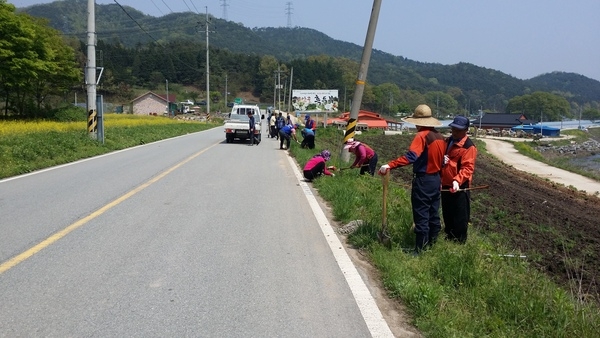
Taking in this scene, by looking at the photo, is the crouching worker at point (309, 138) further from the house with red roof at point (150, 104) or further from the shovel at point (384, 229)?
the house with red roof at point (150, 104)

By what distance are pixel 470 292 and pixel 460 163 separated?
6.28 feet

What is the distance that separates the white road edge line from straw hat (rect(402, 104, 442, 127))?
1.86m

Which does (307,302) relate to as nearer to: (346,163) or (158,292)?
(158,292)

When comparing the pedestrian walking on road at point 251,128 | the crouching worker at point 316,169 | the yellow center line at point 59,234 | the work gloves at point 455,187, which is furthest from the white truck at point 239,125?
the work gloves at point 455,187

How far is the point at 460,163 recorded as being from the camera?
6230mm

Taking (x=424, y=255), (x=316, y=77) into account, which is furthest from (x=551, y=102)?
(x=424, y=255)

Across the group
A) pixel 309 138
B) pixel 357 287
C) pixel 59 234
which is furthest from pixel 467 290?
pixel 309 138

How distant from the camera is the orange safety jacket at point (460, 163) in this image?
610 centimetres

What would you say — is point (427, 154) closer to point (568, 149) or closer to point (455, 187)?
point (455, 187)

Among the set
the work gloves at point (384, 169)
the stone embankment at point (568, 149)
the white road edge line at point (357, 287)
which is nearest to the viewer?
the white road edge line at point (357, 287)

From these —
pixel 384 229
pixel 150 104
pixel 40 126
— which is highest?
pixel 150 104

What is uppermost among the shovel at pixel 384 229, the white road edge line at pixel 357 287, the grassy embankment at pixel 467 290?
the shovel at pixel 384 229

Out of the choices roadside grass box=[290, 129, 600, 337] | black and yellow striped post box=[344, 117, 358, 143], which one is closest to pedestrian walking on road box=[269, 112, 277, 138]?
black and yellow striped post box=[344, 117, 358, 143]

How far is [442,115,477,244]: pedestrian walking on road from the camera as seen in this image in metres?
6.11
